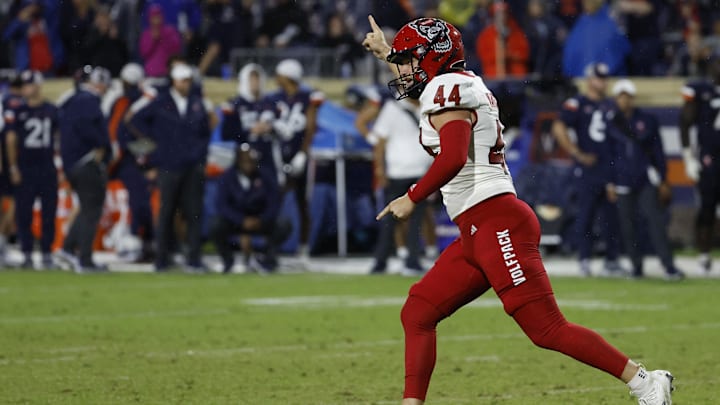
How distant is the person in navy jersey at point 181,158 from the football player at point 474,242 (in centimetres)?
936

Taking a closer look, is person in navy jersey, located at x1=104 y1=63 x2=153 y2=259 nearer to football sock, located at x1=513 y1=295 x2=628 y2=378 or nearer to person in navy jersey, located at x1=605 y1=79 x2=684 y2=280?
person in navy jersey, located at x1=605 y1=79 x2=684 y2=280

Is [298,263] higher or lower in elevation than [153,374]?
lower

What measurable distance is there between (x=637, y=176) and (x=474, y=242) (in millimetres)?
8786

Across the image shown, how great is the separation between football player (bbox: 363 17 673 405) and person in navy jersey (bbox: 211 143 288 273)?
9.21 metres

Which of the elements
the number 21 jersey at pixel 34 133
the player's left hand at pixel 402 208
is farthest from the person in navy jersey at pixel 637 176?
the player's left hand at pixel 402 208

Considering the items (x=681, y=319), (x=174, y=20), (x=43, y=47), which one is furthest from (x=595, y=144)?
(x=43, y=47)

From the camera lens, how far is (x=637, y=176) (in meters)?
14.3

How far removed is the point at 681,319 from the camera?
35.3ft

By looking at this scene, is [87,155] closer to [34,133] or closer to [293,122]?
[34,133]

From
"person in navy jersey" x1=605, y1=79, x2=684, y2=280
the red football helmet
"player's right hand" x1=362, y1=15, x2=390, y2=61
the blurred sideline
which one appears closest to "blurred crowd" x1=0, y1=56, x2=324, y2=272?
the blurred sideline

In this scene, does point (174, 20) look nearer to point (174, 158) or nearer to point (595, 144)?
point (174, 158)

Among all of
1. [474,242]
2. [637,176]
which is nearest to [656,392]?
[474,242]

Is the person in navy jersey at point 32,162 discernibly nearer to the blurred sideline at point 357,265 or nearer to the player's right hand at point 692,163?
Result: the blurred sideline at point 357,265

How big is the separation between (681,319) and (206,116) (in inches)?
242
